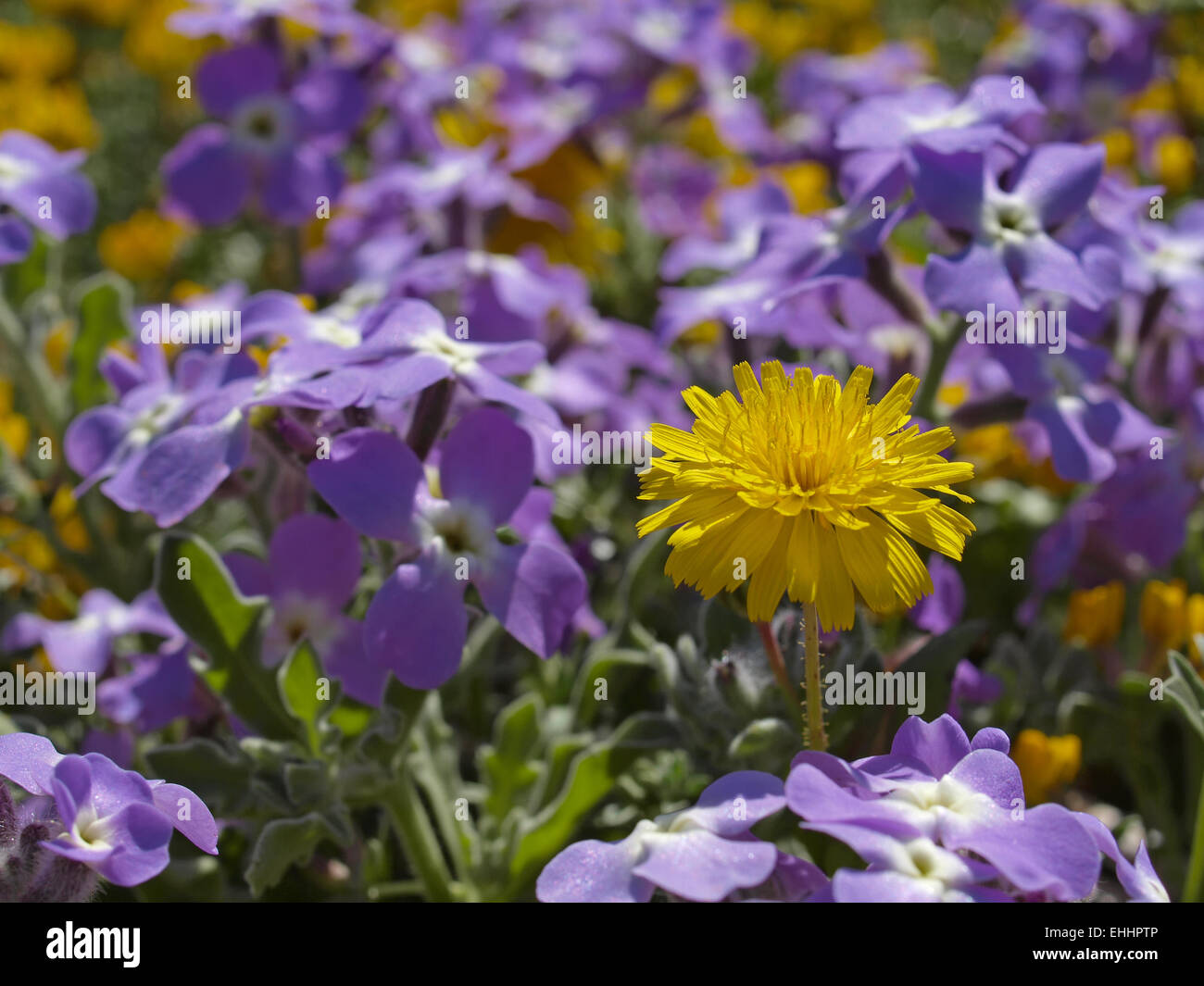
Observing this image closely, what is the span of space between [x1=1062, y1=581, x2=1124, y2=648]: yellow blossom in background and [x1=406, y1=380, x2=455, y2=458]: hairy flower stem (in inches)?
47.4

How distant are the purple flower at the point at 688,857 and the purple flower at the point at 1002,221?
2.75 ft

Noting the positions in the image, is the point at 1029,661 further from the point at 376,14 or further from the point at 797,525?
the point at 376,14

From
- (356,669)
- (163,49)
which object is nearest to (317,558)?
(356,669)

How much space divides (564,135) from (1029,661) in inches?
75.3

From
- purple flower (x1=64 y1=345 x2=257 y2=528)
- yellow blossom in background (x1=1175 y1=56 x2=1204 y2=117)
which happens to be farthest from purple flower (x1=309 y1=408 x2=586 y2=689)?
yellow blossom in background (x1=1175 y1=56 x2=1204 y2=117)

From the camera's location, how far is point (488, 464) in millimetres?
1772

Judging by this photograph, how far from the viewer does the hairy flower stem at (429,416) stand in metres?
1.82

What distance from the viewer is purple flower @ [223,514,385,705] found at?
5.91 feet

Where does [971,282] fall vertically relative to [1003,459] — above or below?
above

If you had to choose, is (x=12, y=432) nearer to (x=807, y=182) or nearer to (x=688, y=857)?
(x=688, y=857)

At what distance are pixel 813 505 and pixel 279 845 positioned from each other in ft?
2.85

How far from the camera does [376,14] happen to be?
518 cm

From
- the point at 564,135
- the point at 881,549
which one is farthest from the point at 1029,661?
the point at 564,135

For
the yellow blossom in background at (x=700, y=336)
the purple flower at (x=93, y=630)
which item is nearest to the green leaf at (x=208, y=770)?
the purple flower at (x=93, y=630)
